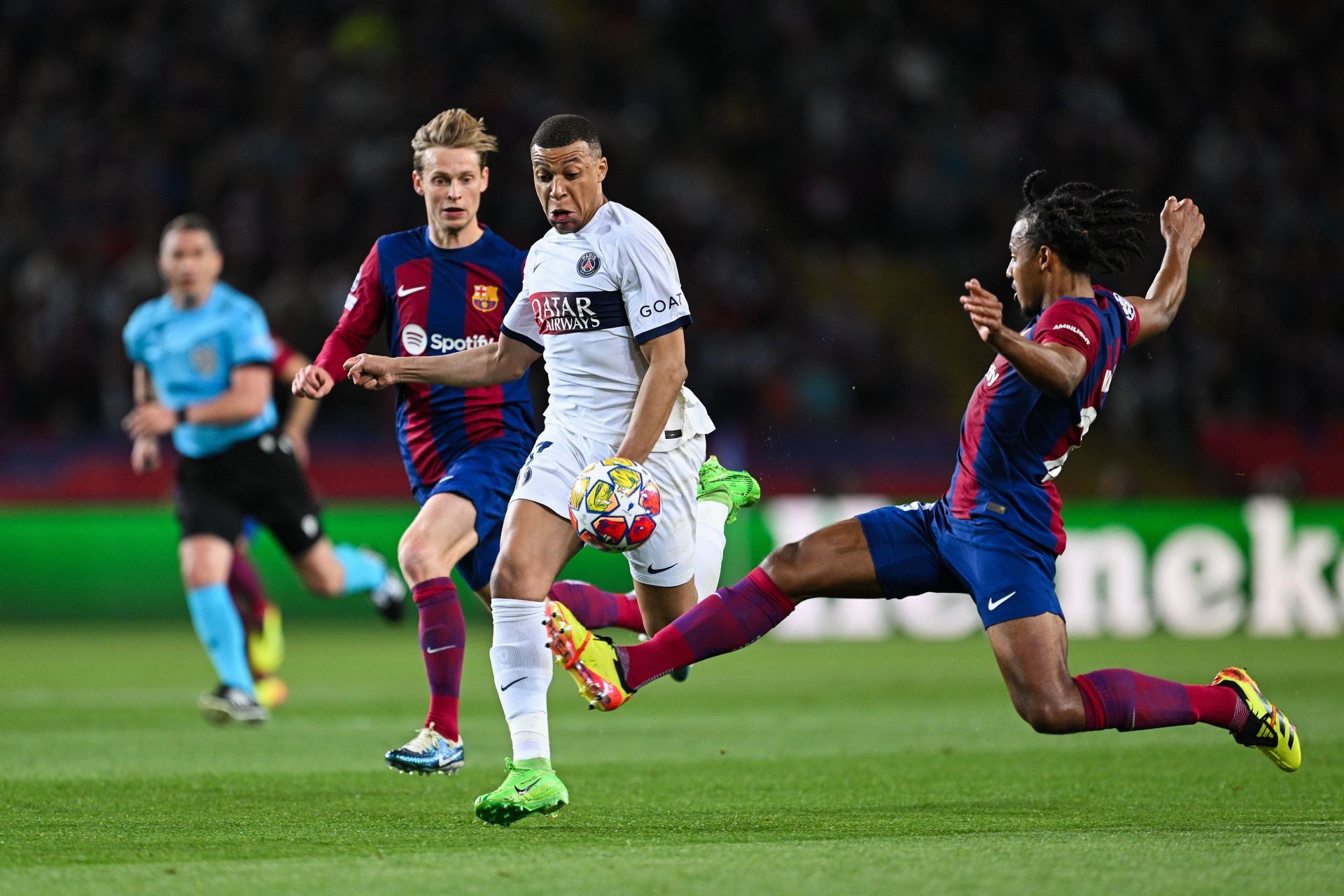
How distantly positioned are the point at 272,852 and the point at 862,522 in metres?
2.17

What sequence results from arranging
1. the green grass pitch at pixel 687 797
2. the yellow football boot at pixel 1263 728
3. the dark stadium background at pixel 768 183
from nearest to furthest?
the green grass pitch at pixel 687 797 → the yellow football boot at pixel 1263 728 → the dark stadium background at pixel 768 183

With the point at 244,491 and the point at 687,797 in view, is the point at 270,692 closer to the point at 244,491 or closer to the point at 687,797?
the point at 244,491

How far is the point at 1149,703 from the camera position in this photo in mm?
5641

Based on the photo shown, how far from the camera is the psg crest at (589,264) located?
5852 mm

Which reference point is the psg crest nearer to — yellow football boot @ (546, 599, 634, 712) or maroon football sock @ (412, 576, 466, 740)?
yellow football boot @ (546, 599, 634, 712)

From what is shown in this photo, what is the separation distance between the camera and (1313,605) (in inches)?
597

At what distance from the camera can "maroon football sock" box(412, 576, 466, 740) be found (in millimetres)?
6703

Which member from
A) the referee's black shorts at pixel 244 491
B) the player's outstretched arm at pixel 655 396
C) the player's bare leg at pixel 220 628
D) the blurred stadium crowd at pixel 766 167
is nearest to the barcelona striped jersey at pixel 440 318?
the player's outstretched arm at pixel 655 396

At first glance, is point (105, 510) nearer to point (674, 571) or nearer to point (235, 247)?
point (235, 247)

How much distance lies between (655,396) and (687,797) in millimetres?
1512

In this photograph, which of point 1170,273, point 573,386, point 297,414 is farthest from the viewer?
point 297,414

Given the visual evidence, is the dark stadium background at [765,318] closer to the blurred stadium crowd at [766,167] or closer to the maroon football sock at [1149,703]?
the blurred stadium crowd at [766,167]

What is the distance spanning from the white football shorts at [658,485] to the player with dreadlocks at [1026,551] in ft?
1.02

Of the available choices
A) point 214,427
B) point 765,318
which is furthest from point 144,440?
point 765,318
